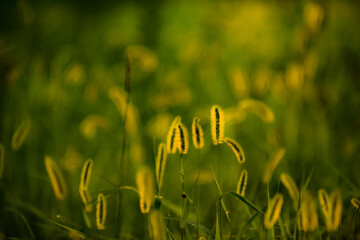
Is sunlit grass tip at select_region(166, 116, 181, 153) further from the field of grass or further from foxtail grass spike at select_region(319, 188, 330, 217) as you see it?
foxtail grass spike at select_region(319, 188, 330, 217)

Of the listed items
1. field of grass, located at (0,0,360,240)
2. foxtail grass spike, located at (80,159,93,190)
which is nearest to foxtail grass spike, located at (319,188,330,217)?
field of grass, located at (0,0,360,240)

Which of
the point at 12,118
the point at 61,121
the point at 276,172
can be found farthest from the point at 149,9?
the point at 276,172

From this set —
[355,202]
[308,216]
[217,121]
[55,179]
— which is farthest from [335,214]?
[55,179]

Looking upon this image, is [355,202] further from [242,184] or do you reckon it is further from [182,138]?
[182,138]

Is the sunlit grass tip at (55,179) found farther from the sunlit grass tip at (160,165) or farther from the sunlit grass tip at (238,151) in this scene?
the sunlit grass tip at (238,151)

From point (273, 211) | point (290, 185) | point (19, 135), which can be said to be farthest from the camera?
point (19, 135)

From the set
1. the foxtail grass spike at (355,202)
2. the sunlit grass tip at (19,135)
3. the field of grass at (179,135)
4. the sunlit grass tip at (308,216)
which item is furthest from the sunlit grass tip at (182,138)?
the sunlit grass tip at (19,135)

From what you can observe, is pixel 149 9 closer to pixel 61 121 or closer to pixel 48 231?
pixel 61 121

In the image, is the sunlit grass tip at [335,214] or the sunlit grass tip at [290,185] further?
the sunlit grass tip at [290,185]
